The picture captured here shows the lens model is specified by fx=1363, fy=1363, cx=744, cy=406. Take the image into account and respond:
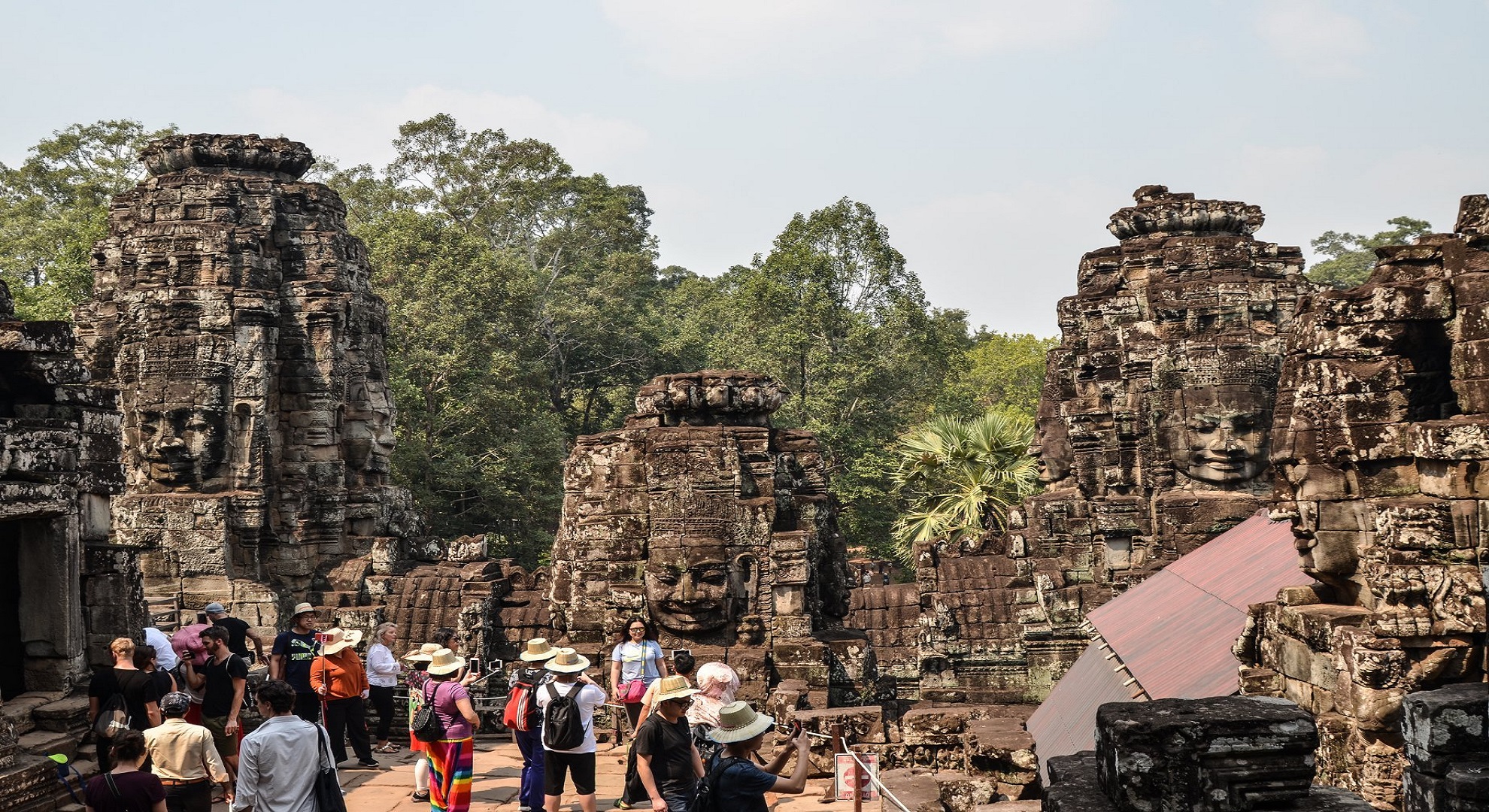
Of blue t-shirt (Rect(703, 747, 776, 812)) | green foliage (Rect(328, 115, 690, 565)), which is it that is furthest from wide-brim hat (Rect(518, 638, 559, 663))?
green foliage (Rect(328, 115, 690, 565))

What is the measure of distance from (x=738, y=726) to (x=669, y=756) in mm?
1212

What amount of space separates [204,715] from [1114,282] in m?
12.4

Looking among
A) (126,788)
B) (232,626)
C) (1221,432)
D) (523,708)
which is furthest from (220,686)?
(1221,432)

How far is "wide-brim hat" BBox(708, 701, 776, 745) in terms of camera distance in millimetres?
6031

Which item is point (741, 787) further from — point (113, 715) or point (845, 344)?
point (845, 344)

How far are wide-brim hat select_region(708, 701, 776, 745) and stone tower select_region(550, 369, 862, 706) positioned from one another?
694 cm

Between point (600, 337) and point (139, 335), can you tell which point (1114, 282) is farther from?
point (600, 337)

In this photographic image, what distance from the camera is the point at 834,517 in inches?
608

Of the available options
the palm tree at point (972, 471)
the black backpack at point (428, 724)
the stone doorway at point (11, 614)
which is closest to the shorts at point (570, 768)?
the black backpack at point (428, 724)

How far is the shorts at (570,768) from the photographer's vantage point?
27.6 feet

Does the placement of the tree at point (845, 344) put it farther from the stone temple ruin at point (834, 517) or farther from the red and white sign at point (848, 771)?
the red and white sign at point (848, 771)

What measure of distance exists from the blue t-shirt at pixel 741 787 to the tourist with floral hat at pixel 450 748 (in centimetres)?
333

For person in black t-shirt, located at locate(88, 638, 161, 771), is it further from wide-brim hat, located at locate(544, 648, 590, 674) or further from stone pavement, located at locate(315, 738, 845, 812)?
wide-brim hat, located at locate(544, 648, 590, 674)

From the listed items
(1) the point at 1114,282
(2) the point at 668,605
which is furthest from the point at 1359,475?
(1) the point at 1114,282
